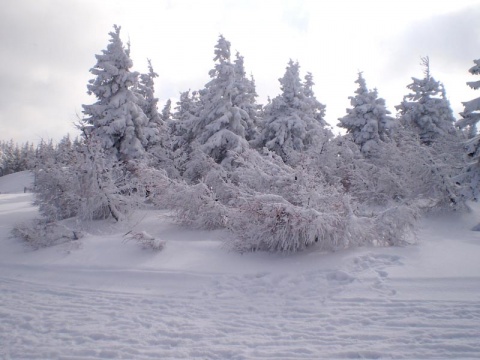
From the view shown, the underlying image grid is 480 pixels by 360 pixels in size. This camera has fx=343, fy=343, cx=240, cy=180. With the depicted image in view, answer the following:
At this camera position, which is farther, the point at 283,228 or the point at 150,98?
the point at 150,98

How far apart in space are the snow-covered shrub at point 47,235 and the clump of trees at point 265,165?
7.58 ft

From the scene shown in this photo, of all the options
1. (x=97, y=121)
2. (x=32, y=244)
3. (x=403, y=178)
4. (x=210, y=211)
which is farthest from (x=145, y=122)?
(x=403, y=178)

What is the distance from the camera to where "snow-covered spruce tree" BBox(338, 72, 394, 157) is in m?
25.8

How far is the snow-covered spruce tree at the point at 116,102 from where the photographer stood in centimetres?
1984

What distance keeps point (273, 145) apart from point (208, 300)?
659 inches

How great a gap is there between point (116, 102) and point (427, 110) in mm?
22346

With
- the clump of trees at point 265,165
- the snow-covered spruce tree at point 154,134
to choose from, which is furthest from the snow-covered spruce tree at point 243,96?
the snow-covered spruce tree at point 154,134

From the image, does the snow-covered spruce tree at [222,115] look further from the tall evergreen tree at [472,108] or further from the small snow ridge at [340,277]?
the small snow ridge at [340,277]

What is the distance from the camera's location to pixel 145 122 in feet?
68.8

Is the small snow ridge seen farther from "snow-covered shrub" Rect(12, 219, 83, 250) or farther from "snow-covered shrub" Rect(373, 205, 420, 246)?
"snow-covered shrub" Rect(12, 219, 83, 250)

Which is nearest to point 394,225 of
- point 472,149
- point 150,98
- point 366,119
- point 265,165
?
point 265,165

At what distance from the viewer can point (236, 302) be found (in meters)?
7.11

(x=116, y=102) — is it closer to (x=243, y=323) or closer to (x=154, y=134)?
A: (x=154, y=134)

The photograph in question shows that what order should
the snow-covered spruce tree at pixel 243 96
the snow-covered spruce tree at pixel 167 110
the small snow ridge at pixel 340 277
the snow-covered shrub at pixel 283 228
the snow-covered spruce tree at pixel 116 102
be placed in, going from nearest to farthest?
the small snow ridge at pixel 340 277 → the snow-covered shrub at pixel 283 228 → the snow-covered spruce tree at pixel 116 102 → the snow-covered spruce tree at pixel 243 96 → the snow-covered spruce tree at pixel 167 110
